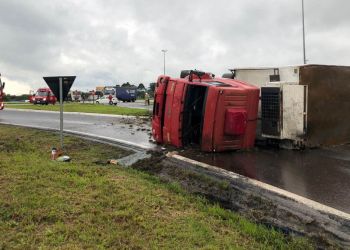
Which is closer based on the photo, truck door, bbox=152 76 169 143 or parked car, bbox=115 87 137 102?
truck door, bbox=152 76 169 143

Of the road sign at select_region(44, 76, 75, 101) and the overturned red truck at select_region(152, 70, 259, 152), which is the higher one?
the road sign at select_region(44, 76, 75, 101)

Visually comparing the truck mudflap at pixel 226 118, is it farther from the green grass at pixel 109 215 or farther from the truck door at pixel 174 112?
the green grass at pixel 109 215

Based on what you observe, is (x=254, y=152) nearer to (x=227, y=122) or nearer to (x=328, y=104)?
(x=227, y=122)

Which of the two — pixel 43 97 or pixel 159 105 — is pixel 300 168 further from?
pixel 43 97

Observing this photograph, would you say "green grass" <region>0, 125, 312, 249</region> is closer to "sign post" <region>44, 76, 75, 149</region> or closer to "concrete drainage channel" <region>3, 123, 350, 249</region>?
"concrete drainage channel" <region>3, 123, 350, 249</region>

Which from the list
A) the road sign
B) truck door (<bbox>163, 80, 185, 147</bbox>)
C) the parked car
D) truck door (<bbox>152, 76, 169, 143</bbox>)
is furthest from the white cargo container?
the parked car

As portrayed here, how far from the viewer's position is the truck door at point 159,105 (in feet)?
33.3

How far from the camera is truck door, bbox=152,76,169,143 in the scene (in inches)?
399

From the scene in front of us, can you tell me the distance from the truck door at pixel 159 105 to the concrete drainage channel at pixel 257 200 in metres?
1.67

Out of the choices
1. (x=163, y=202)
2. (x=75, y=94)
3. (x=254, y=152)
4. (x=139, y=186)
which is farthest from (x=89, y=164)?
(x=75, y=94)

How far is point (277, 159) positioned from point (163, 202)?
379 centimetres

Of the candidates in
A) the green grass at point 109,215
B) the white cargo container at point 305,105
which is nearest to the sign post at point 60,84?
the green grass at point 109,215

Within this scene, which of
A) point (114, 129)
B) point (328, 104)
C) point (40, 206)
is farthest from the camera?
point (114, 129)

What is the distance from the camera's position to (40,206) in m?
5.48
